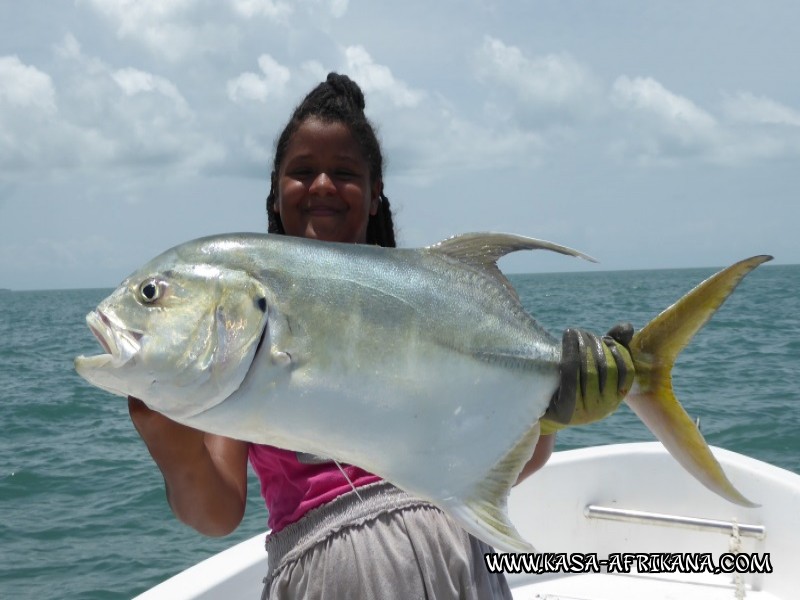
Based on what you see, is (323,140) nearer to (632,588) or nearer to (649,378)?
(649,378)

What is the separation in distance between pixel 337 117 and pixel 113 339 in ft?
4.05

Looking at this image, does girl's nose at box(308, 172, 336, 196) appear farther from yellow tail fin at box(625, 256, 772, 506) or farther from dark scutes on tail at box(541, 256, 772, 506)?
yellow tail fin at box(625, 256, 772, 506)

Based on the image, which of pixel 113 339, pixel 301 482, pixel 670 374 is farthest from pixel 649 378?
pixel 113 339

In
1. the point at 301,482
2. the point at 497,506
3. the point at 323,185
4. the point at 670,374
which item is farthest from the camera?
the point at 323,185

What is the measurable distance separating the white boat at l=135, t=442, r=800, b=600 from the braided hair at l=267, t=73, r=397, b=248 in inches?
98.7

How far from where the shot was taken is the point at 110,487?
29.6 ft

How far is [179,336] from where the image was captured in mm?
1532

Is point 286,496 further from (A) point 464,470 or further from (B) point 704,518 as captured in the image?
(B) point 704,518

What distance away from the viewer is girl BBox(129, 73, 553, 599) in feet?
6.61

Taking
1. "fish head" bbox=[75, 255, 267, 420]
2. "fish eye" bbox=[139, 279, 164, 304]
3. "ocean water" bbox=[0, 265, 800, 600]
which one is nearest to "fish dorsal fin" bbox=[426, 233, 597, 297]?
"fish head" bbox=[75, 255, 267, 420]

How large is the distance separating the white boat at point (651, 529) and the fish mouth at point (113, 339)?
3.13m

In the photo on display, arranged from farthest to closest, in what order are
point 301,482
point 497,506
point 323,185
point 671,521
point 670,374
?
point 671,521
point 323,185
point 301,482
point 670,374
point 497,506

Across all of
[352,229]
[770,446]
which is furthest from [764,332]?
[352,229]

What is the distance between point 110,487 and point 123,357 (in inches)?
329
